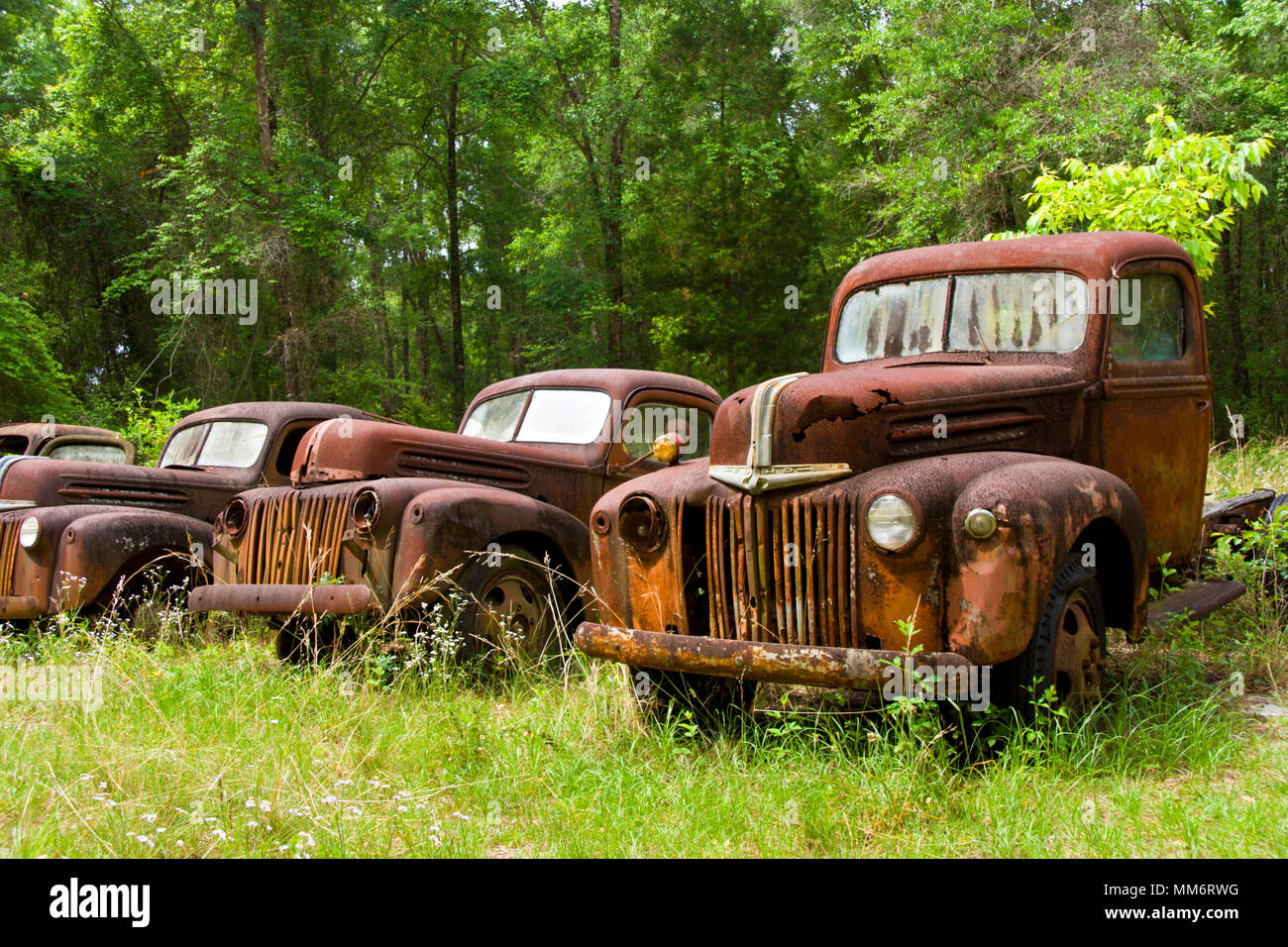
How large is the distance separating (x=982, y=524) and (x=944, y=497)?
8.2 inches

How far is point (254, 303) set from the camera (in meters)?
20.8

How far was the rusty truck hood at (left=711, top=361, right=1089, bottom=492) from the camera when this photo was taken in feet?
13.4

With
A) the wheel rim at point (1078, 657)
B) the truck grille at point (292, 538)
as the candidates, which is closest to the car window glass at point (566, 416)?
the truck grille at point (292, 538)

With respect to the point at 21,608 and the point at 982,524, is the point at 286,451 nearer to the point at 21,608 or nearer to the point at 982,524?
the point at 21,608

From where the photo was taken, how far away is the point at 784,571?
4.09 m

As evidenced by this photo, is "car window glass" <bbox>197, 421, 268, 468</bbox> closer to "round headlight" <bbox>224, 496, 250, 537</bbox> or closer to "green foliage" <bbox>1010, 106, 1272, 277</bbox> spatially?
"round headlight" <bbox>224, 496, 250, 537</bbox>

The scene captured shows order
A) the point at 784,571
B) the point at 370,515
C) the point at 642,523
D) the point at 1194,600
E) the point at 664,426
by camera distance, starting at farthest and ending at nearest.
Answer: the point at 664,426 < the point at 370,515 < the point at 1194,600 < the point at 642,523 < the point at 784,571

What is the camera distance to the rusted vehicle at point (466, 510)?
5656 mm

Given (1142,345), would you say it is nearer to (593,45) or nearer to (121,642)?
(121,642)

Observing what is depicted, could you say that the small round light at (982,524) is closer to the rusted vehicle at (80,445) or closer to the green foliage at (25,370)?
the rusted vehicle at (80,445)

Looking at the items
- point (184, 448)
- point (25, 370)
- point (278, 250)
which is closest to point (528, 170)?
point (278, 250)

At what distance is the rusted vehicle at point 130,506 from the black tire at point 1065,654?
408cm

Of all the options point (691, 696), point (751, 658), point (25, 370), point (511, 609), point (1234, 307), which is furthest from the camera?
point (1234, 307)
